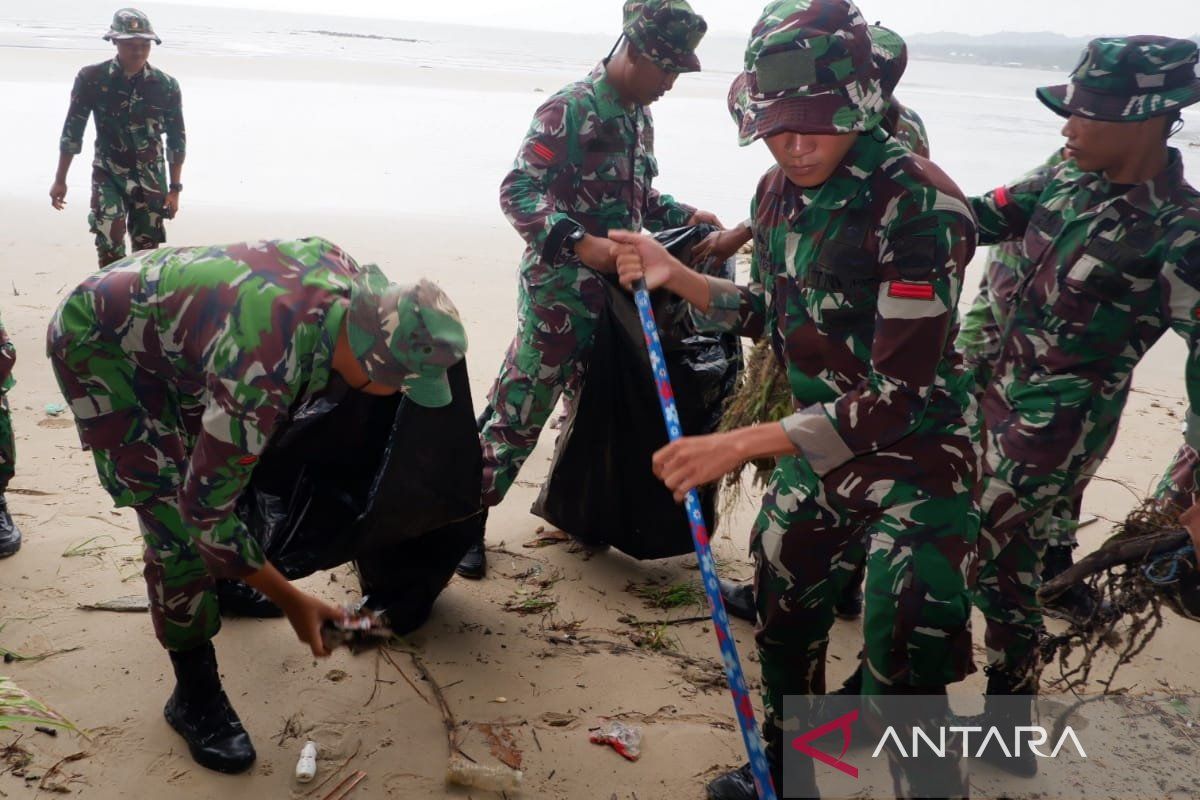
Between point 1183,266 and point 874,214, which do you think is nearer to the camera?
point 874,214

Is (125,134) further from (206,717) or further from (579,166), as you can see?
(206,717)

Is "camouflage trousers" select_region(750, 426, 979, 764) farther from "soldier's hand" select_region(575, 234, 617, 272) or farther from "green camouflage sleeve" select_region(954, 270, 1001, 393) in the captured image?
"green camouflage sleeve" select_region(954, 270, 1001, 393)

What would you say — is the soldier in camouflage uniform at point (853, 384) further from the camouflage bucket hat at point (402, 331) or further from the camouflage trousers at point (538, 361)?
the camouflage trousers at point (538, 361)

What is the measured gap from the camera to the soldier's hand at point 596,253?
125 inches

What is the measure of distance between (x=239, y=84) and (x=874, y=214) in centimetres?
2006

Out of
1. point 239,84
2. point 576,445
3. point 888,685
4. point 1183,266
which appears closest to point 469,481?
point 576,445

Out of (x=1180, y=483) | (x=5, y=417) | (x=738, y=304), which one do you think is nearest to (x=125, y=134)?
(x=5, y=417)

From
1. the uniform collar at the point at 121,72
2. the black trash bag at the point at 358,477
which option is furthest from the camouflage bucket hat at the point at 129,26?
the black trash bag at the point at 358,477

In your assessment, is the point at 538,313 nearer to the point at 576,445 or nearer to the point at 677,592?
the point at 576,445

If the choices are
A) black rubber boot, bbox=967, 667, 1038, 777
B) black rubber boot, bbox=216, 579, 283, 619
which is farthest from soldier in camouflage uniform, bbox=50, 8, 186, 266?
black rubber boot, bbox=967, 667, 1038, 777

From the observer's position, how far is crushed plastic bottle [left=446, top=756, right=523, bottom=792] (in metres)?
2.71

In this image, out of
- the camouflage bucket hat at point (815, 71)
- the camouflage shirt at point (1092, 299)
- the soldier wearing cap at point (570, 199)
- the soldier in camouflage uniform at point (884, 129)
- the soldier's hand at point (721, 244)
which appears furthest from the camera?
the soldier wearing cap at point (570, 199)

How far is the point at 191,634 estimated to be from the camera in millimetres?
2727

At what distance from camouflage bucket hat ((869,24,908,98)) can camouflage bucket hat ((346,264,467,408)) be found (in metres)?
1.06
